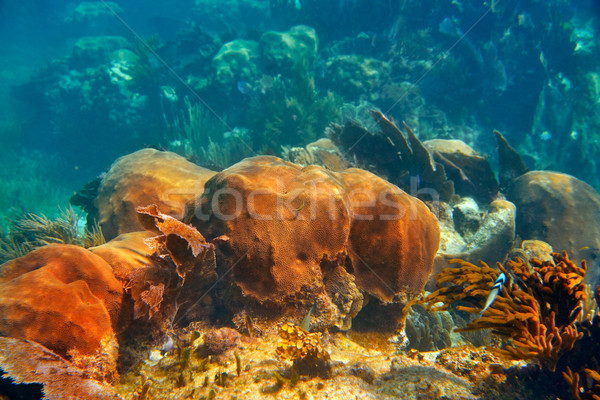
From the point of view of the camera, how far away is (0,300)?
196cm

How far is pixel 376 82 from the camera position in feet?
38.1

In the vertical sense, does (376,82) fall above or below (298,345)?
above

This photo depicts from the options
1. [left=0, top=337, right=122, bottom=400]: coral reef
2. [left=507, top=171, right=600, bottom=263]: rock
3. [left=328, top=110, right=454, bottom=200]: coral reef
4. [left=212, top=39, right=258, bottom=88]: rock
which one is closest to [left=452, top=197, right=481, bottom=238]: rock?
[left=328, top=110, right=454, bottom=200]: coral reef

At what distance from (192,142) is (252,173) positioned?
6.83 m

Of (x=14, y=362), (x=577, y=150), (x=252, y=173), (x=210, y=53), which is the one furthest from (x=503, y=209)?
(x=210, y=53)

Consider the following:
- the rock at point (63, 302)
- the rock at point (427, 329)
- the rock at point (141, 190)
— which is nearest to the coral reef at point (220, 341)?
the rock at point (63, 302)

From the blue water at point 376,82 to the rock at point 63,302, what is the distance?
8.23 metres

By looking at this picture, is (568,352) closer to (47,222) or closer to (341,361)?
(341,361)

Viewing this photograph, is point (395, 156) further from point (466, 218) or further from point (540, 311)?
point (540, 311)

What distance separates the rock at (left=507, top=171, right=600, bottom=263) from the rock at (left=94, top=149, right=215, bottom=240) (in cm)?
703

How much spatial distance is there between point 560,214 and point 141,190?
8410 mm

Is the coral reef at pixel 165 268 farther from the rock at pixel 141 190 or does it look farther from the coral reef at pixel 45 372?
the rock at pixel 141 190

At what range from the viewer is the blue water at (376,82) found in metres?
11.5

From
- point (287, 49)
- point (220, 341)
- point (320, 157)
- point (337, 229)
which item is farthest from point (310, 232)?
point (287, 49)
